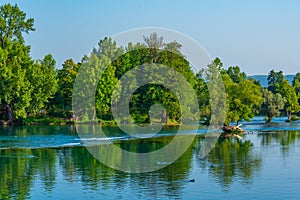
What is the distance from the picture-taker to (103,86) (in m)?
93.7

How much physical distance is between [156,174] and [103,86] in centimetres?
5656

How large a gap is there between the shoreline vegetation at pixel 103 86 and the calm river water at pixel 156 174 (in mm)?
31936

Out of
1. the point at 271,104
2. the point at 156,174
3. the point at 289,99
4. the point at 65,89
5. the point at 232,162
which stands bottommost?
the point at 156,174

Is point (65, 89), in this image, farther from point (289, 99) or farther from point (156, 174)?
point (156, 174)

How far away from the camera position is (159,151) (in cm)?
5122

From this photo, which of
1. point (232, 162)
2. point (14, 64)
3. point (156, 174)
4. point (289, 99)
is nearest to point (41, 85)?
point (14, 64)

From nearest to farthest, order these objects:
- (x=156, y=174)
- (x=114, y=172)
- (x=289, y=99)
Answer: (x=156, y=174)
(x=114, y=172)
(x=289, y=99)

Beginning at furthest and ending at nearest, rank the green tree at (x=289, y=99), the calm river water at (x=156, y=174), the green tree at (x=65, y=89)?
the green tree at (x=289, y=99), the green tree at (x=65, y=89), the calm river water at (x=156, y=174)

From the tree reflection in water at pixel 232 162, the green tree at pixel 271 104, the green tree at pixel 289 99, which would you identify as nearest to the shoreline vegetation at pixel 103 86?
the green tree at pixel 271 104

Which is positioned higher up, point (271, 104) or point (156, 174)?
point (271, 104)

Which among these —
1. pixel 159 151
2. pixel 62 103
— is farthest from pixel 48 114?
pixel 159 151

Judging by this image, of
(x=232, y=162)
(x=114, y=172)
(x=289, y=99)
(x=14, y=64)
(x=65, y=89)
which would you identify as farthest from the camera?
(x=289, y=99)

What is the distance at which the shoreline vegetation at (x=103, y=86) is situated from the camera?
88.4 meters

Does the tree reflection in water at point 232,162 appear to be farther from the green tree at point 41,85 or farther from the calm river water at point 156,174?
the green tree at point 41,85
